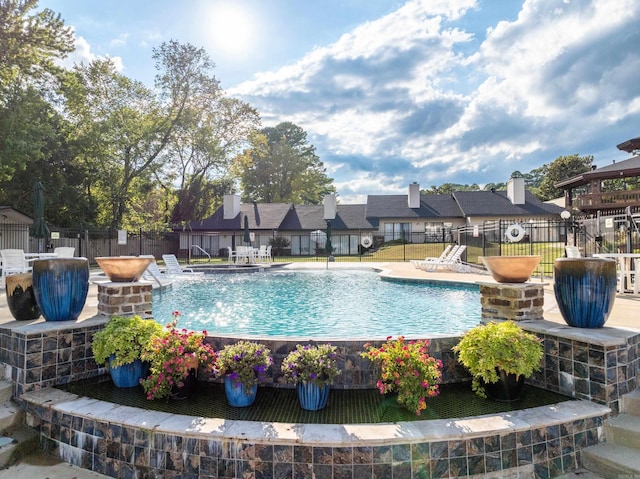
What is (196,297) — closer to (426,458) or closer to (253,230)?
(426,458)

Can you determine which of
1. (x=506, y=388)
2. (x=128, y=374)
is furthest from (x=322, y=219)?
(x=506, y=388)

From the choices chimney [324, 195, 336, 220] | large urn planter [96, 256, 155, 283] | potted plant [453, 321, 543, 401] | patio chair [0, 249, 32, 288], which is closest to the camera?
potted plant [453, 321, 543, 401]

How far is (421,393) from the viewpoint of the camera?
2926 mm

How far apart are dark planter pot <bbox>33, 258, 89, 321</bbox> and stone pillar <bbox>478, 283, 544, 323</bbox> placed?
460 centimetres

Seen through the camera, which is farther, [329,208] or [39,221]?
[329,208]

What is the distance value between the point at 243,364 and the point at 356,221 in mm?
27959

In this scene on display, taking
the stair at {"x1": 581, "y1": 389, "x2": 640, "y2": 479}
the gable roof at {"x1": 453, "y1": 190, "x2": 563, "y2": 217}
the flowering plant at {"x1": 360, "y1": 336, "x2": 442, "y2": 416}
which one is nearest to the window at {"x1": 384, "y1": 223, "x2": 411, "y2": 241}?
the gable roof at {"x1": 453, "y1": 190, "x2": 563, "y2": 217}

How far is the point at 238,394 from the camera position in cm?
307

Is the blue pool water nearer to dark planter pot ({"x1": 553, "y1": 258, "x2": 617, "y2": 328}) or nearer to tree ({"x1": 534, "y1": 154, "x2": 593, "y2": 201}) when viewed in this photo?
dark planter pot ({"x1": 553, "y1": 258, "x2": 617, "y2": 328})

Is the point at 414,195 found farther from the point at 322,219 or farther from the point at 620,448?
the point at 620,448

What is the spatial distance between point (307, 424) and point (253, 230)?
27080mm

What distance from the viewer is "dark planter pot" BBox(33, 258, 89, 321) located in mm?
3934

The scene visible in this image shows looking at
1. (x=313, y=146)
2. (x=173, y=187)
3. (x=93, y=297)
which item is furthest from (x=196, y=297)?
(x=313, y=146)

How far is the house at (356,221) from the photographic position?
96.0 ft
